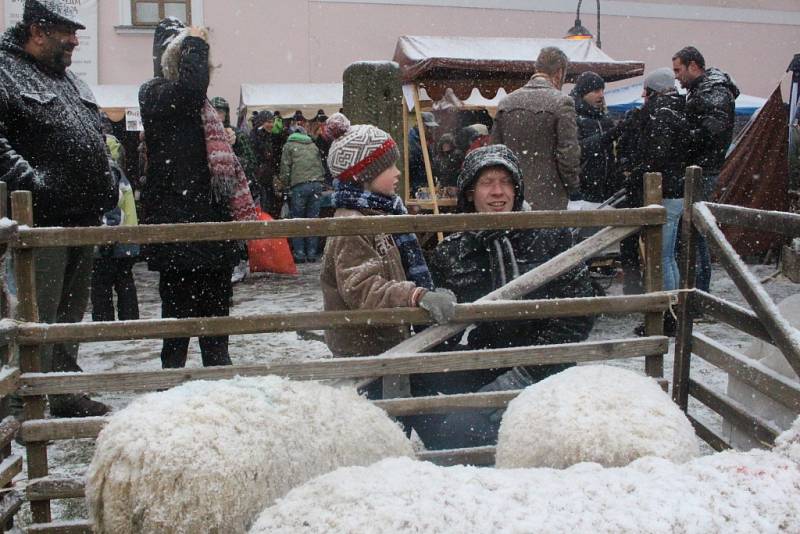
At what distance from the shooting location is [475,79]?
912 centimetres

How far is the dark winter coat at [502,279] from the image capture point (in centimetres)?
305

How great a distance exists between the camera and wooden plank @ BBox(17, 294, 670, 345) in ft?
8.52

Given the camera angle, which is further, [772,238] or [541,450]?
[772,238]

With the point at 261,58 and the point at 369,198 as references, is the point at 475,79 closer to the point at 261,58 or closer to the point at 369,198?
the point at 369,198

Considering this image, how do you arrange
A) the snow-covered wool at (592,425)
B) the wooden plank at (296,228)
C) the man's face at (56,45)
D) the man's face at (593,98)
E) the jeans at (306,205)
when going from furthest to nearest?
1. the jeans at (306,205)
2. the man's face at (593,98)
3. the man's face at (56,45)
4. the wooden plank at (296,228)
5. the snow-covered wool at (592,425)

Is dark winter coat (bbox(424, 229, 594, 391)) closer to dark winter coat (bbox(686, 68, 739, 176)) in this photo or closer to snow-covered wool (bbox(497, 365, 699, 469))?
snow-covered wool (bbox(497, 365, 699, 469))

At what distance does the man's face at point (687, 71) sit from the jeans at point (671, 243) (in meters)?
1.01

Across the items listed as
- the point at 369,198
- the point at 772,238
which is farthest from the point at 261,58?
the point at 369,198

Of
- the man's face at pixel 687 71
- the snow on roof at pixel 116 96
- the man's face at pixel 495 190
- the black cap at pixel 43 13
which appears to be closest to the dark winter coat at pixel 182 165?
the black cap at pixel 43 13

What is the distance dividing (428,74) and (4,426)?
695 cm

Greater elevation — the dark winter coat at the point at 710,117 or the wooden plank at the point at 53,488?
the dark winter coat at the point at 710,117

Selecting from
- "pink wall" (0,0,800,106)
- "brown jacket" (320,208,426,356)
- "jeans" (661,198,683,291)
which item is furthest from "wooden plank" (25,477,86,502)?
"pink wall" (0,0,800,106)

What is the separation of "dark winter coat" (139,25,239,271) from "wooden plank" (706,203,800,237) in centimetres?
231

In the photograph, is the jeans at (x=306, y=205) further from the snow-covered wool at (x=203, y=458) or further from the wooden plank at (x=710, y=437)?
the snow-covered wool at (x=203, y=458)
